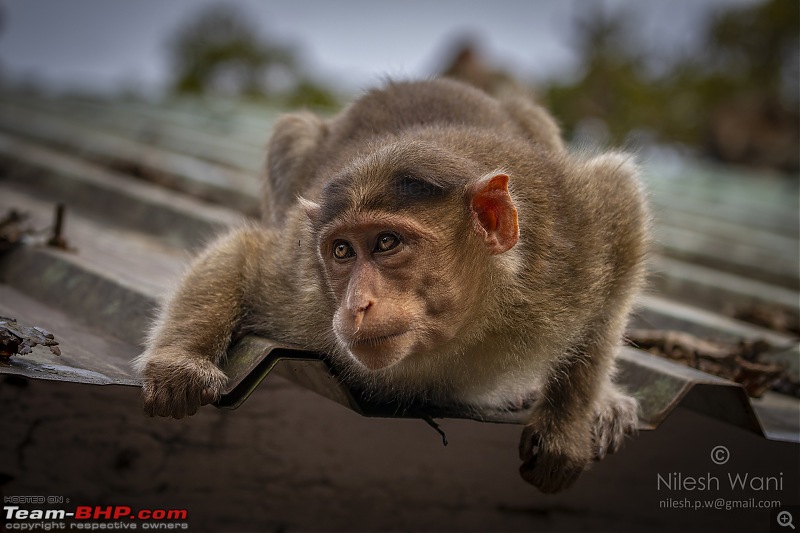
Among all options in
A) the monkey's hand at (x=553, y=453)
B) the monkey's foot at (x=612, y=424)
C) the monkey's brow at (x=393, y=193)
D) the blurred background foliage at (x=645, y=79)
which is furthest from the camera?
the blurred background foliage at (x=645, y=79)

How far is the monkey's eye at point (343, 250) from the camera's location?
3285 millimetres

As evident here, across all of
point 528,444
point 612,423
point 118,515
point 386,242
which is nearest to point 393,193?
point 386,242

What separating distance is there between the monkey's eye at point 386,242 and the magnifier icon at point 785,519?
2.26 meters

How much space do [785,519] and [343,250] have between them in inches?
94.0

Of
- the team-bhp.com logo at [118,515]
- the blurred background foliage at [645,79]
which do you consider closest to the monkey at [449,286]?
the team-bhp.com logo at [118,515]

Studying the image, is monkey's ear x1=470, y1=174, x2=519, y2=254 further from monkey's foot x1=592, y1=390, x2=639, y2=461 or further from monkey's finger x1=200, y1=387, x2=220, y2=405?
monkey's finger x1=200, y1=387, x2=220, y2=405

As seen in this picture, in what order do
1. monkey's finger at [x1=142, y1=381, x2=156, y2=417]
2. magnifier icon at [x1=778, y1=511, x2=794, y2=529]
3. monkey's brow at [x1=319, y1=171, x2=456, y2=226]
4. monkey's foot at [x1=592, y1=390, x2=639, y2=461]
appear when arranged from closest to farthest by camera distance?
monkey's finger at [x1=142, y1=381, x2=156, y2=417] < monkey's brow at [x1=319, y1=171, x2=456, y2=226] < monkey's foot at [x1=592, y1=390, x2=639, y2=461] < magnifier icon at [x1=778, y1=511, x2=794, y2=529]

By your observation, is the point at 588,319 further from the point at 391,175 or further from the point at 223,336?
the point at 223,336

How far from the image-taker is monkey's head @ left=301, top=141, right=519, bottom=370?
307 cm

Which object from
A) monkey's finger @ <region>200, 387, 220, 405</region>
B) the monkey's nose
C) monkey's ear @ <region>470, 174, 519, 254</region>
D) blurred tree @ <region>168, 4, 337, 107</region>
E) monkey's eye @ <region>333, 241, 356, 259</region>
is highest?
monkey's ear @ <region>470, 174, 519, 254</region>

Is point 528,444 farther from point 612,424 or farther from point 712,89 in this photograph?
point 712,89

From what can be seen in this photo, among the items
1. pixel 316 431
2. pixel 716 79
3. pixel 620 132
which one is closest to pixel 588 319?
pixel 316 431

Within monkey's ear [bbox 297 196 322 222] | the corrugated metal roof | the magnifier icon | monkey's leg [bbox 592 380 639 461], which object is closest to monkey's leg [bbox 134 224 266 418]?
the corrugated metal roof

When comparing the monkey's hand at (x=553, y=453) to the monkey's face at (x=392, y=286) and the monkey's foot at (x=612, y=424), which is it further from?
the monkey's face at (x=392, y=286)
